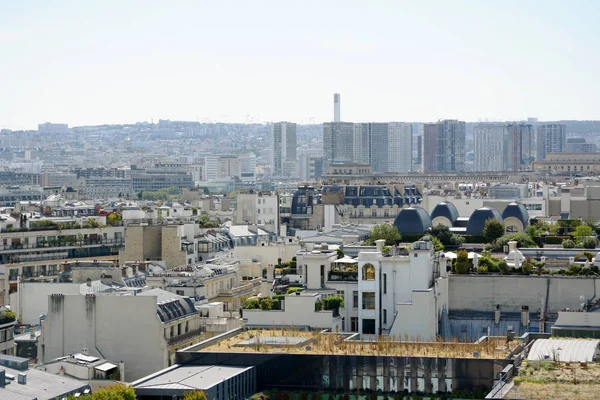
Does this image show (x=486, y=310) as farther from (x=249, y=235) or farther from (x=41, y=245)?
(x=249, y=235)

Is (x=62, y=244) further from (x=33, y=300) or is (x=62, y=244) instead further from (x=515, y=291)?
(x=515, y=291)

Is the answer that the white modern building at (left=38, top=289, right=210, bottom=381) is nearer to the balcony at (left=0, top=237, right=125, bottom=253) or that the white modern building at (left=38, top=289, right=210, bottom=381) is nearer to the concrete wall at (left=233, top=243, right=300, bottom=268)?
the concrete wall at (left=233, top=243, right=300, bottom=268)

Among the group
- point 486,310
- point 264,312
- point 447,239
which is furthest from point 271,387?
point 447,239

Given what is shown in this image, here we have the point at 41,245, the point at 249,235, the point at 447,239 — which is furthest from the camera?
the point at 249,235

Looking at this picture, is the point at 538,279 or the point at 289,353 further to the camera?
the point at 538,279

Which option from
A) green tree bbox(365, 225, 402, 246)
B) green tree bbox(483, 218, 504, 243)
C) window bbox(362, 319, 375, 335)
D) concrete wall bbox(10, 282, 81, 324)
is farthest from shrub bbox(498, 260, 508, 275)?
green tree bbox(483, 218, 504, 243)
